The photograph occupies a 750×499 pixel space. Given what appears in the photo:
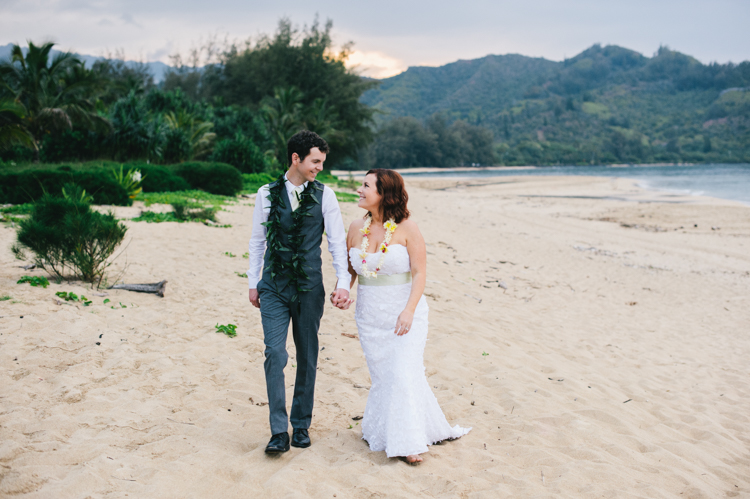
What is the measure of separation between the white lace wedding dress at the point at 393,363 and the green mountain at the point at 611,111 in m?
91.7

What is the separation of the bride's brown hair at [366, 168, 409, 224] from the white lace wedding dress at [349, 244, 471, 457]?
0.22 metres

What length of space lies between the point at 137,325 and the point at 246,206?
10377 mm

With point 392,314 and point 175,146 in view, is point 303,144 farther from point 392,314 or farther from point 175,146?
point 175,146

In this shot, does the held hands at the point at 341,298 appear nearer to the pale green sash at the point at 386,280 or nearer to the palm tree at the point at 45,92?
the pale green sash at the point at 386,280

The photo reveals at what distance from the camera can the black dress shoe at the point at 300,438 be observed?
10.6 feet

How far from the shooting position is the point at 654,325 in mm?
7441

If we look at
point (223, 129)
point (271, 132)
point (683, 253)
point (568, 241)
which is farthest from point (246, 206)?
point (271, 132)

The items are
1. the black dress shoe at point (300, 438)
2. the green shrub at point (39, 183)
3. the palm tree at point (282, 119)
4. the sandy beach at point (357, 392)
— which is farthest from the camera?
the palm tree at point (282, 119)

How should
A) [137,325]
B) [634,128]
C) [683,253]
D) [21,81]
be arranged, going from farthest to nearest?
[634,128] → [21,81] → [683,253] → [137,325]

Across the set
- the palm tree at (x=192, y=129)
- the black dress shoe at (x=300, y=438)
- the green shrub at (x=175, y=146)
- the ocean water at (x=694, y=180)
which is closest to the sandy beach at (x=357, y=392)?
the black dress shoe at (x=300, y=438)

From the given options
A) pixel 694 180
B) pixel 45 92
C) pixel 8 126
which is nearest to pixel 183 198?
pixel 8 126

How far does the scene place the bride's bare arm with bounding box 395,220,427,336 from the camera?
3064 millimetres

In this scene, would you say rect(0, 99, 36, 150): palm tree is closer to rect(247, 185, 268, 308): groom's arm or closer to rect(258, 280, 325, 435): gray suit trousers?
rect(247, 185, 268, 308): groom's arm

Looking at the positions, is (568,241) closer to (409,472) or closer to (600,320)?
(600,320)
